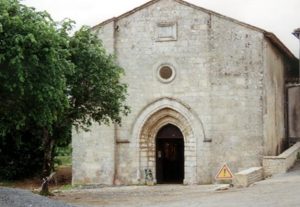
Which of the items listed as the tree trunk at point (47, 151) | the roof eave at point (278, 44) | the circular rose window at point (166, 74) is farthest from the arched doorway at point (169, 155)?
the tree trunk at point (47, 151)

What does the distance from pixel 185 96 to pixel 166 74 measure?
1.23 meters

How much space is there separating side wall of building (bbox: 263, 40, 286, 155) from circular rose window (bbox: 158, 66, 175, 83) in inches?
150

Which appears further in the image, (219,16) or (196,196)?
(219,16)

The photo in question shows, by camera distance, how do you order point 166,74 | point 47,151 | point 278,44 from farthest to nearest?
point 278,44
point 166,74
point 47,151

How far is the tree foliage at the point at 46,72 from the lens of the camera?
53.1 ft

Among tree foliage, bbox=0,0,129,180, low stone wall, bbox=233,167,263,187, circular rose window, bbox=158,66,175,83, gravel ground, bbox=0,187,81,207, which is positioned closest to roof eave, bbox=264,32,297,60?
circular rose window, bbox=158,66,175,83

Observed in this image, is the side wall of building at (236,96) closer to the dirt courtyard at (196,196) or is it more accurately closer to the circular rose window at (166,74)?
the circular rose window at (166,74)

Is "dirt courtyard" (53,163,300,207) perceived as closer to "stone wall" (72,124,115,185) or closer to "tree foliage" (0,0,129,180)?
"stone wall" (72,124,115,185)

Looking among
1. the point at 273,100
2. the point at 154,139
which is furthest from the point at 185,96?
the point at 273,100

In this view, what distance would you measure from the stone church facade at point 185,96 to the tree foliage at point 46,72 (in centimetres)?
470

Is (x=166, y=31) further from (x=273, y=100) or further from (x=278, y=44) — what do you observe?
(x=273, y=100)

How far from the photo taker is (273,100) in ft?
92.2

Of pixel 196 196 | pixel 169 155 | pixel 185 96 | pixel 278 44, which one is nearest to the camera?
pixel 196 196

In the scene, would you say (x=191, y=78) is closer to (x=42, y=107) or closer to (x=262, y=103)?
(x=262, y=103)
